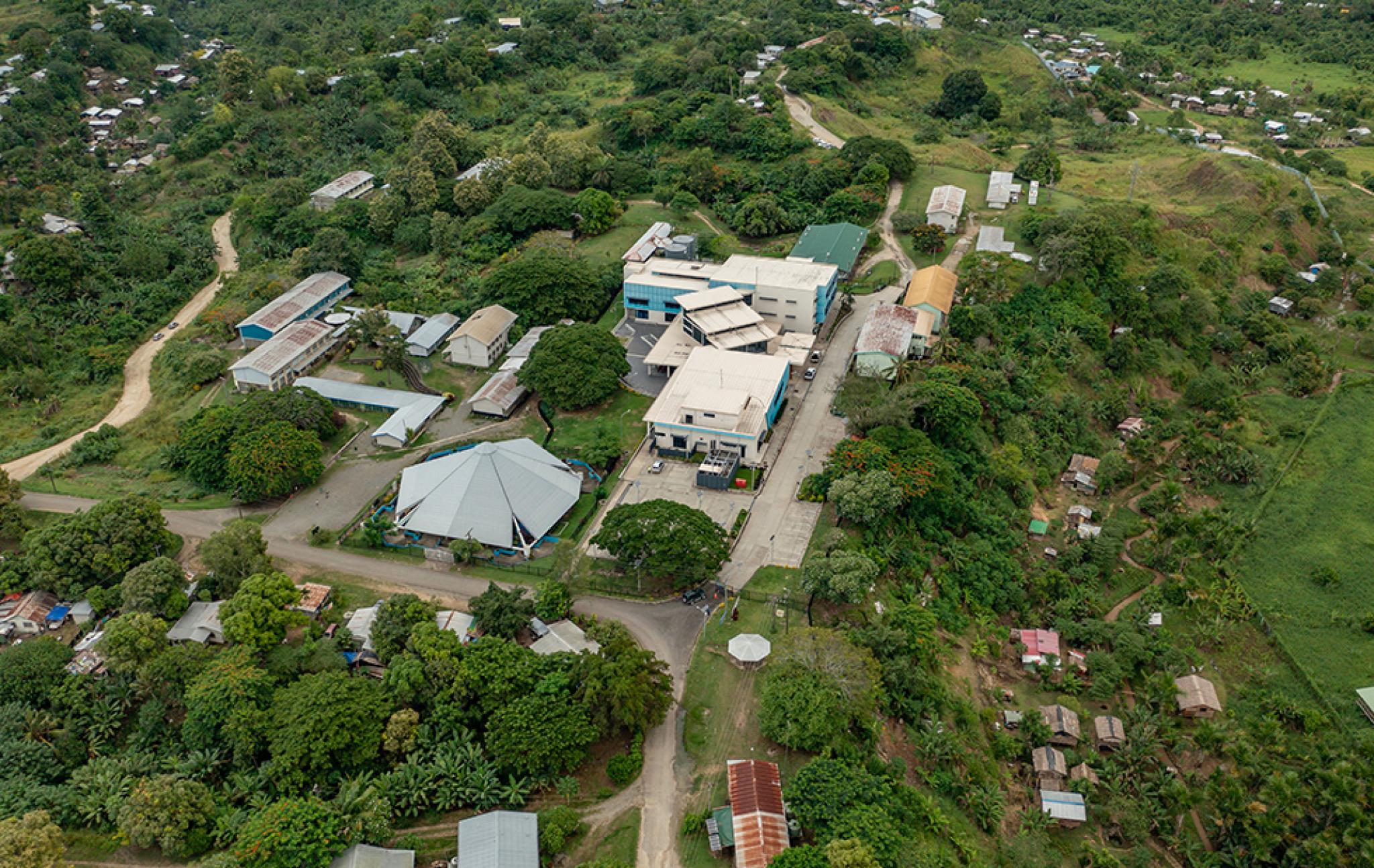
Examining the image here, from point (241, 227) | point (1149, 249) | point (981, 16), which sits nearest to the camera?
point (1149, 249)

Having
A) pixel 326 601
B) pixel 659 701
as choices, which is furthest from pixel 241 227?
pixel 659 701

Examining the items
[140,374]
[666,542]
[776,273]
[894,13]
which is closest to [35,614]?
[140,374]

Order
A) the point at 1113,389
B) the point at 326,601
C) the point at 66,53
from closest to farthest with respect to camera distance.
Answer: the point at 326,601
the point at 1113,389
the point at 66,53

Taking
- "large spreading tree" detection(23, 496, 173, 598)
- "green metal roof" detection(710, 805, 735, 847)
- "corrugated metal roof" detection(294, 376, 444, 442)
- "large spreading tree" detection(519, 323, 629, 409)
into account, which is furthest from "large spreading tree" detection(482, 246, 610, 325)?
"green metal roof" detection(710, 805, 735, 847)

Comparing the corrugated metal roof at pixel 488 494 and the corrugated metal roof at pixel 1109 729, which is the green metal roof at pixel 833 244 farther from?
the corrugated metal roof at pixel 1109 729

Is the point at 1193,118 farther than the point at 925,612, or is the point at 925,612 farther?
the point at 1193,118

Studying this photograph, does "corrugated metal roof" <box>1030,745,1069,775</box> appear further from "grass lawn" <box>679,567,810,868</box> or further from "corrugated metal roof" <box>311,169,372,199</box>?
"corrugated metal roof" <box>311,169,372,199</box>

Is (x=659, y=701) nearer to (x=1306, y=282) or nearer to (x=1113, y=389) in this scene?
(x=1113, y=389)
